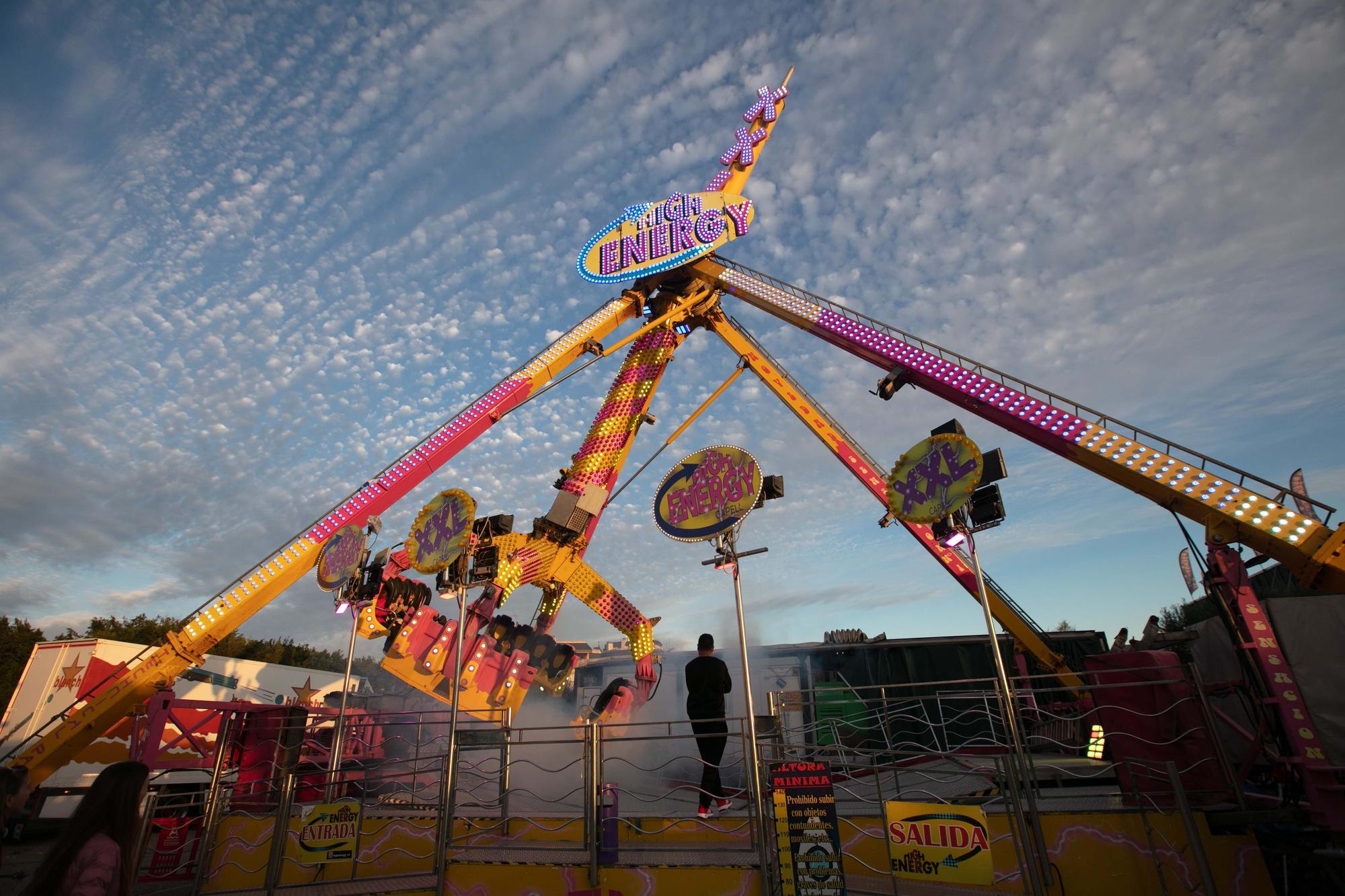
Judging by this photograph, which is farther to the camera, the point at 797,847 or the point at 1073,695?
the point at 1073,695

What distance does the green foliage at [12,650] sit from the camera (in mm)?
27422

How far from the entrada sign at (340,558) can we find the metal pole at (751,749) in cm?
695

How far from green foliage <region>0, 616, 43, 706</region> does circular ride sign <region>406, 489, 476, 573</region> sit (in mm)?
27957

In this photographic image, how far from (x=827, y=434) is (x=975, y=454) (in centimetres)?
791

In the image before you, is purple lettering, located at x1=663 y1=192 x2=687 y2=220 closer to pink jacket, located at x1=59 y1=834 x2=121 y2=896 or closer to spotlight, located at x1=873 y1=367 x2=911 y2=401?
spotlight, located at x1=873 y1=367 x2=911 y2=401

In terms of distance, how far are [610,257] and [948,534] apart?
12.6 metres

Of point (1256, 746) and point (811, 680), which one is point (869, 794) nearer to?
point (1256, 746)

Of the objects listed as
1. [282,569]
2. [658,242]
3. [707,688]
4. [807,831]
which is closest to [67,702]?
[282,569]

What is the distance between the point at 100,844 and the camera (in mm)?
3150

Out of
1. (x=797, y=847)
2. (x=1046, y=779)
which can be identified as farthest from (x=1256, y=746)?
(x=797, y=847)

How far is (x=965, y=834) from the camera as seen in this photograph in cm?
484

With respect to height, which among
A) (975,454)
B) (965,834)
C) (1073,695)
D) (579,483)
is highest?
(579,483)

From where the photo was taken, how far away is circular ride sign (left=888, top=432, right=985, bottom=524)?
23.9 feet

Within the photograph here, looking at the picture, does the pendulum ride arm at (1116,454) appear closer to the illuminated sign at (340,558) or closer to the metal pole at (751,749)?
the metal pole at (751,749)
